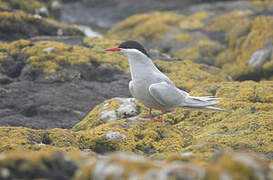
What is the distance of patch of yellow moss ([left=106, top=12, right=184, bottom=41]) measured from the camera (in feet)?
40.5

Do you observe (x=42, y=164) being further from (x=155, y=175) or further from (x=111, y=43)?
(x=111, y=43)

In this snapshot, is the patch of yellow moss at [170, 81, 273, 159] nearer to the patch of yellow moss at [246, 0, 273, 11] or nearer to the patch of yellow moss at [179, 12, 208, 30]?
the patch of yellow moss at [179, 12, 208, 30]

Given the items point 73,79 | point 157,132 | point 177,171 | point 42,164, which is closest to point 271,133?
point 157,132

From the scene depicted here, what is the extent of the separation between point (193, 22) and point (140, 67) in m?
8.55

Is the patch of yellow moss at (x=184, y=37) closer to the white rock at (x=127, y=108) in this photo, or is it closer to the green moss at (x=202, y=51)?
the green moss at (x=202, y=51)

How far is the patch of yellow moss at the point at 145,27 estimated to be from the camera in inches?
486

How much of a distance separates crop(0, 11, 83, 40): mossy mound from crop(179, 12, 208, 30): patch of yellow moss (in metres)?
4.62

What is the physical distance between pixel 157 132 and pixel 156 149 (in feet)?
1.32

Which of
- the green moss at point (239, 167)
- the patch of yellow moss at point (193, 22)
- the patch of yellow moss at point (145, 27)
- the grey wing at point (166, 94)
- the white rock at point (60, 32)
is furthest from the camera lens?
the patch of yellow moss at point (193, 22)

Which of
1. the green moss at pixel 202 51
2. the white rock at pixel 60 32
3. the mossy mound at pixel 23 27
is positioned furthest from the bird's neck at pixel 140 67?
the green moss at pixel 202 51

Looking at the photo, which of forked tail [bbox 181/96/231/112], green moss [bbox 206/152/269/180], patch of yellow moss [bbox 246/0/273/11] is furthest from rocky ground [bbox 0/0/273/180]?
patch of yellow moss [bbox 246/0/273/11]

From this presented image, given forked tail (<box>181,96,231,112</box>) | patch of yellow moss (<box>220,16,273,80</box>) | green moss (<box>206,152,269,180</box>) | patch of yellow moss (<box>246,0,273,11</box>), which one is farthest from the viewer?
patch of yellow moss (<box>246,0,273,11</box>)

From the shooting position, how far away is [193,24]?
43.5ft

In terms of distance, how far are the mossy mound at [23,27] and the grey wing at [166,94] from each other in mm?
5498
